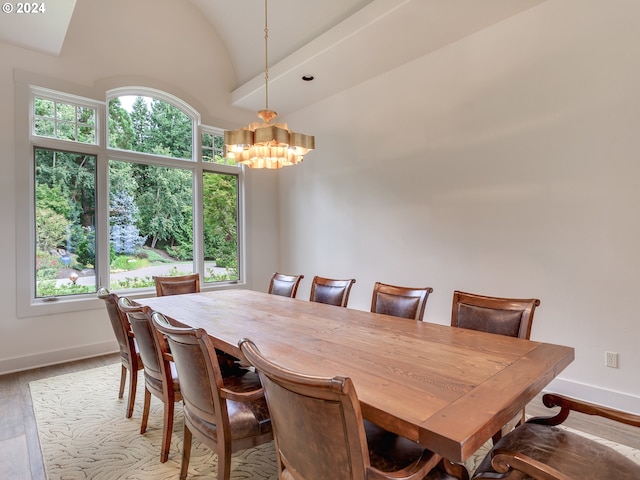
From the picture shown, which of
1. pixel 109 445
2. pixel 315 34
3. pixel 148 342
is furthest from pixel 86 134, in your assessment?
pixel 109 445

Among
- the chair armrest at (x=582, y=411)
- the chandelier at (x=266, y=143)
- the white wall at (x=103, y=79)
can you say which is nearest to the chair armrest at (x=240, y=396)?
the chair armrest at (x=582, y=411)

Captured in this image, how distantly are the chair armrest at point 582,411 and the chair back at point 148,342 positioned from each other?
1.83m

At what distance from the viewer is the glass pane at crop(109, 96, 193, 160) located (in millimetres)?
4285

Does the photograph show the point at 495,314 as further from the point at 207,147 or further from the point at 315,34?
the point at 207,147

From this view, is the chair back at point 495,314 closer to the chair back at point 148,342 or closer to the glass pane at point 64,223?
the chair back at point 148,342

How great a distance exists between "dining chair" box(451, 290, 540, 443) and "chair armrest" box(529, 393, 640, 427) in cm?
41

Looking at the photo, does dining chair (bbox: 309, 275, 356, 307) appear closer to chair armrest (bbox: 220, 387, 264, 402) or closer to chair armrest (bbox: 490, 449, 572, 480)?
chair armrest (bbox: 220, 387, 264, 402)

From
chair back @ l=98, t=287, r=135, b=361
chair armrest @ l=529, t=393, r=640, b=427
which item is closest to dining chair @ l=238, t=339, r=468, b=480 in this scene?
chair armrest @ l=529, t=393, r=640, b=427

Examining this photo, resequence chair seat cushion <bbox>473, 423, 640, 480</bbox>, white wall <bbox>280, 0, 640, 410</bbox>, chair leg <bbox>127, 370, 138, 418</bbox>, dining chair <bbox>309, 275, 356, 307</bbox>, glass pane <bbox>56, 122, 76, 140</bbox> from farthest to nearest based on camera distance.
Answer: glass pane <bbox>56, 122, 76, 140</bbox>, dining chair <bbox>309, 275, 356, 307</bbox>, white wall <bbox>280, 0, 640, 410</bbox>, chair leg <bbox>127, 370, 138, 418</bbox>, chair seat cushion <bbox>473, 423, 640, 480</bbox>

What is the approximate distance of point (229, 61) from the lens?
5.12 m

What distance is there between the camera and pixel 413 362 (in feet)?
4.89

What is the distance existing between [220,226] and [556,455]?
15.4ft

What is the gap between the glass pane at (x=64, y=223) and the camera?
3764mm

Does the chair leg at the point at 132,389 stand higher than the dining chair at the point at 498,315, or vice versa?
the dining chair at the point at 498,315
